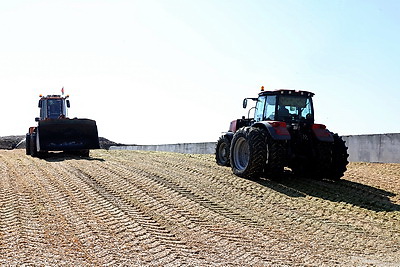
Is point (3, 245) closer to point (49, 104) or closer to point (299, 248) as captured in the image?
point (299, 248)

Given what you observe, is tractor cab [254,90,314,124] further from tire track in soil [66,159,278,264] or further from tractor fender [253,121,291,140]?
tire track in soil [66,159,278,264]

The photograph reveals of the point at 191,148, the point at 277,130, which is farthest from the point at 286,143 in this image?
the point at 191,148

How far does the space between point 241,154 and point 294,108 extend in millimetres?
1695

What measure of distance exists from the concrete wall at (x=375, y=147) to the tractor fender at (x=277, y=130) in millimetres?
5314

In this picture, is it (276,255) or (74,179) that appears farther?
(74,179)

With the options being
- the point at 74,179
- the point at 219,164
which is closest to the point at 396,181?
the point at 219,164

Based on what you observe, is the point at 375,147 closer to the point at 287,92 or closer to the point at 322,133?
the point at 322,133

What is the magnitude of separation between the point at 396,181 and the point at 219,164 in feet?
15.3

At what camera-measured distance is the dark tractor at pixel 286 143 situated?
32.3 ft

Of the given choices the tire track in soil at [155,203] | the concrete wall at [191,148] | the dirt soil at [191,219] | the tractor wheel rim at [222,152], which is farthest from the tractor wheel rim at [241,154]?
the concrete wall at [191,148]

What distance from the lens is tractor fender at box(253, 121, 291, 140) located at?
9.64 metres

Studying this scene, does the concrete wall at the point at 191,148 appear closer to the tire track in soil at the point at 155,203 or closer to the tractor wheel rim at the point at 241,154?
the tractor wheel rim at the point at 241,154

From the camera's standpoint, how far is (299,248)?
5.57m

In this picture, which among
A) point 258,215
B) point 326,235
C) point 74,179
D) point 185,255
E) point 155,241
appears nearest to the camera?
point 185,255
